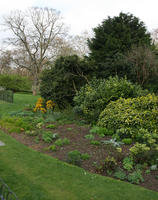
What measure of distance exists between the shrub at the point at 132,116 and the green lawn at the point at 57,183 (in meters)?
2.77

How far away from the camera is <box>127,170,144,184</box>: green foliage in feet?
13.4

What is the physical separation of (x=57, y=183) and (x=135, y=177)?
64.5 inches

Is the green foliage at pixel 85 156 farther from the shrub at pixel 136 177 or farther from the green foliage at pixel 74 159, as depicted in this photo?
the shrub at pixel 136 177

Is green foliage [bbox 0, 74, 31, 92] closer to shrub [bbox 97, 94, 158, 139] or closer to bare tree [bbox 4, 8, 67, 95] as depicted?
bare tree [bbox 4, 8, 67, 95]

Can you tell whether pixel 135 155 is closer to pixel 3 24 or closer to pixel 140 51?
pixel 140 51

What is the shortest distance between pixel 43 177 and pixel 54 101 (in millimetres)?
8290

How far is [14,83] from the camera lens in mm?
31578

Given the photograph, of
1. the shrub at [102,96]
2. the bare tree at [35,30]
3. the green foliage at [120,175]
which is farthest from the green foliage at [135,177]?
the bare tree at [35,30]

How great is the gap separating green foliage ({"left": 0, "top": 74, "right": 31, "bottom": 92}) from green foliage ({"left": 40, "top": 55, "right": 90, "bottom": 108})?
2031 cm

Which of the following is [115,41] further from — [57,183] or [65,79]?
[57,183]

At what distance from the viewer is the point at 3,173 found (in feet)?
13.9

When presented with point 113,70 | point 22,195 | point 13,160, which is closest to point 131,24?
point 113,70

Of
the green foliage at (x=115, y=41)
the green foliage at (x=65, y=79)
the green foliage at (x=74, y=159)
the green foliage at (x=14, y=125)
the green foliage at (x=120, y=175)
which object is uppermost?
the green foliage at (x=115, y=41)

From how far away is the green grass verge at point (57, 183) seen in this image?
352 centimetres
